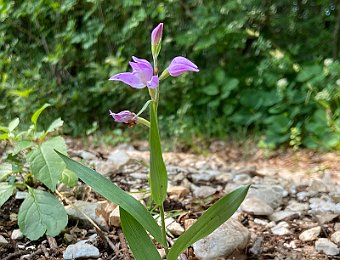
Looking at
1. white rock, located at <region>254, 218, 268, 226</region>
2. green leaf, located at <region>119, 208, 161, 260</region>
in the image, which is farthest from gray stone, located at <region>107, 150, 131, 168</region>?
green leaf, located at <region>119, 208, 161, 260</region>

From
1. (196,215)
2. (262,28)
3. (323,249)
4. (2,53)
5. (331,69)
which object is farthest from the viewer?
(262,28)

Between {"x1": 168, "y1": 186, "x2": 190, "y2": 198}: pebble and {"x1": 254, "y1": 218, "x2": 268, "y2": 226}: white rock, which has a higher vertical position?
{"x1": 168, "y1": 186, "x2": 190, "y2": 198}: pebble

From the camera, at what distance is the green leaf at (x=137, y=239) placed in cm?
91

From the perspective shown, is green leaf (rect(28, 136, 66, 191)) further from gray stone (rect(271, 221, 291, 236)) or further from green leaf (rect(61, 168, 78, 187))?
gray stone (rect(271, 221, 291, 236))

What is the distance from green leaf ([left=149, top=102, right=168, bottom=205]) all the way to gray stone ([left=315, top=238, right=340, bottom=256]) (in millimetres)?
547

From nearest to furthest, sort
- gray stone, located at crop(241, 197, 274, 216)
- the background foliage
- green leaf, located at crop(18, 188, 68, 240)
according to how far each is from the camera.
A: green leaf, located at crop(18, 188, 68, 240)
gray stone, located at crop(241, 197, 274, 216)
the background foliage

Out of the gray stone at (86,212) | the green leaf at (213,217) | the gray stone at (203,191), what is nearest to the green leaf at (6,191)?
the gray stone at (86,212)

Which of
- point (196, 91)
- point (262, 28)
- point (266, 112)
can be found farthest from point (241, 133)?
point (262, 28)

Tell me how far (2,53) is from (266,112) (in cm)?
160

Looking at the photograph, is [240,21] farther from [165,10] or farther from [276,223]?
[276,223]

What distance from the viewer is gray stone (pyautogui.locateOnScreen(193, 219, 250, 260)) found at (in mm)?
1147

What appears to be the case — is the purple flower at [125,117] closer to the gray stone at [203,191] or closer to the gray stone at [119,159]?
the gray stone at [203,191]

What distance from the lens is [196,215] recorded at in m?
1.40

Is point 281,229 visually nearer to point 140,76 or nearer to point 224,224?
point 224,224
